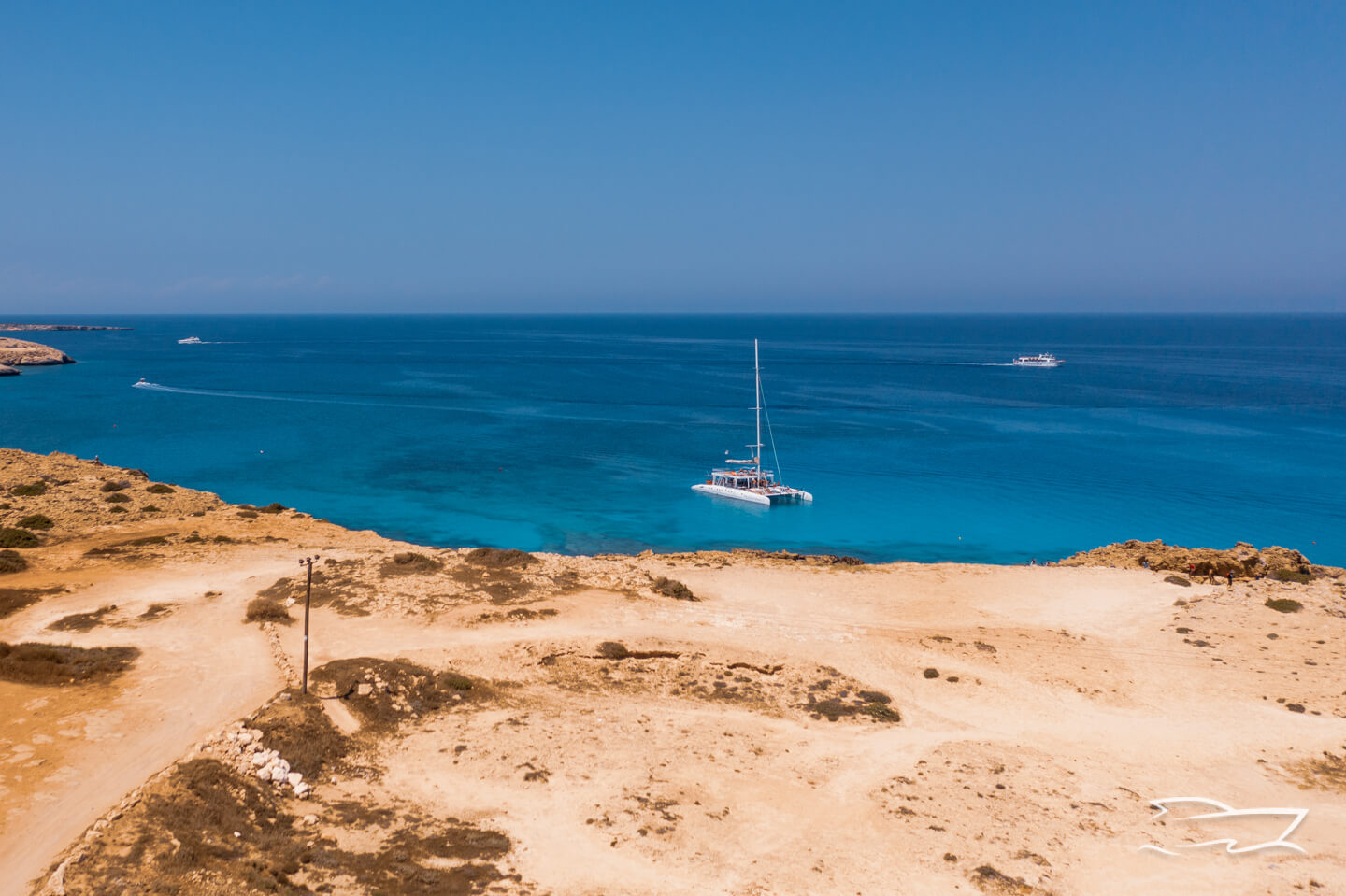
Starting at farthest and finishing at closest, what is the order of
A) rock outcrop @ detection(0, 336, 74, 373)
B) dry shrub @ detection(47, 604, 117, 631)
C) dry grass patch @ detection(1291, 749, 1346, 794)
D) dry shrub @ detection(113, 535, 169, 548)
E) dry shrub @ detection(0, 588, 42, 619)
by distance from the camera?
rock outcrop @ detection(0, 336, 74, 373) → dry shrub @ detection(113, 535, 169, 548) → dry shrub @ detection(0, 588, 42, 619) → dry shrub @ detection(47, 604, 117, 631) → dry grass patch @ detection(1291, 749, 1346, 794)

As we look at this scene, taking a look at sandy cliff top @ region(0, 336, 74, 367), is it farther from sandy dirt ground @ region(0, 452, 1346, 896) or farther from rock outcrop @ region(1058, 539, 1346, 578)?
rock outcrop @ region(1058, 539, 1346, 578)

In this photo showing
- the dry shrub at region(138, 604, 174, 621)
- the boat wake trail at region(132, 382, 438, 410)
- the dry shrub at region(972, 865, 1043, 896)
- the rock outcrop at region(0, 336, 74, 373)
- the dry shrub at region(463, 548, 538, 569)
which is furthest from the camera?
the rock outcrop at region(0, 336, 74, 373)

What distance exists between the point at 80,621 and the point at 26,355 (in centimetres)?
17361

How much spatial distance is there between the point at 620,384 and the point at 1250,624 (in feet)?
376

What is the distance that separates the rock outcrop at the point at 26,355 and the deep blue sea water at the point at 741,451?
18.7 metres

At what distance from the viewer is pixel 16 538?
1655 inches

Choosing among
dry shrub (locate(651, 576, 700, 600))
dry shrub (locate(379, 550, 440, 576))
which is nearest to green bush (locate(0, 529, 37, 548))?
dry shrub (locate(379, 550, 440, 576))

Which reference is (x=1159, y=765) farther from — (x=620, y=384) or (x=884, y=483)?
(x=620, y=384)

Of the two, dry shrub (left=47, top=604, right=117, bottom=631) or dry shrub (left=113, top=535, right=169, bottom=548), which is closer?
dry shrub (left=47, top=604, right=117, bottom=631)

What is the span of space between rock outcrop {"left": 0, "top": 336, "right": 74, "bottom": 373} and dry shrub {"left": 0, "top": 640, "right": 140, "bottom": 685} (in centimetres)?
16812

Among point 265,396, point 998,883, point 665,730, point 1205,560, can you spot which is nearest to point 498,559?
point 665,730

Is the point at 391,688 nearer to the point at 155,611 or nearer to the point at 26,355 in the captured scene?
the point at 155,611

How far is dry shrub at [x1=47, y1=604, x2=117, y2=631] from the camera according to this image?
30.8 metres

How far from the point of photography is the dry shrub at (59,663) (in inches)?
1025
